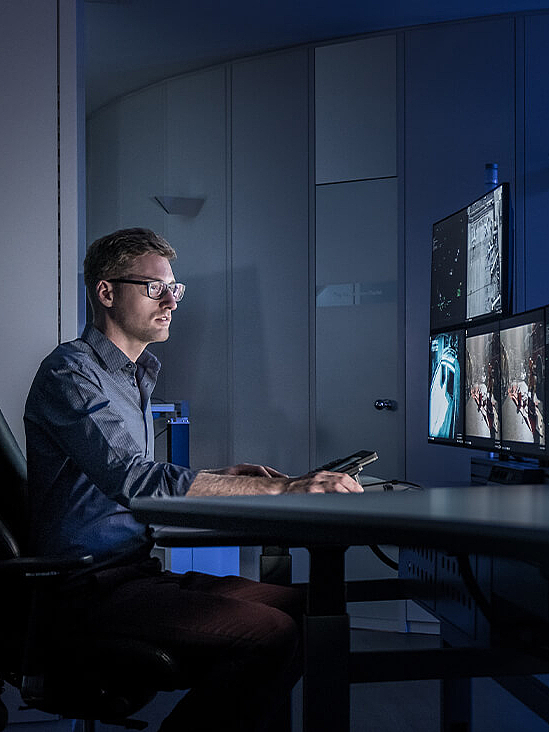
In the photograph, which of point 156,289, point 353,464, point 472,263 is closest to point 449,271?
point 472,263

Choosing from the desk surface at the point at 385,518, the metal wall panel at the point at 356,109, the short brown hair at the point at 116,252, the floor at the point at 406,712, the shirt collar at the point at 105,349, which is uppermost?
the metal wall panel at the point at 356,109

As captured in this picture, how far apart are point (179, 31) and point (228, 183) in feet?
2.69

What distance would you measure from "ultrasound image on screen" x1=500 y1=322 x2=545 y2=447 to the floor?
2.96 ft

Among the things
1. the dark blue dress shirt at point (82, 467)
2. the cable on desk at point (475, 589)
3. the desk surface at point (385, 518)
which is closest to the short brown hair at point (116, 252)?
the dark blue dress shirt at point (82, 467)

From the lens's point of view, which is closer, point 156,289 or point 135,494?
point 135,494

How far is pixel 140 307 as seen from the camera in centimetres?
196

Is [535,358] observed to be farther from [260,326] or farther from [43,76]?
[260,326]

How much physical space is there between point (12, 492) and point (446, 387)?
1313 mm

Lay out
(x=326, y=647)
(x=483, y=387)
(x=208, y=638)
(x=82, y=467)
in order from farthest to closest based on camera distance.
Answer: (x=483, y=387) < (x=82, y=467) < (x=208, y=638) < (x=326, y=647)

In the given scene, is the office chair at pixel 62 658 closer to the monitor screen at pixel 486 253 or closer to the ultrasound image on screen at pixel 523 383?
the ultrasound image on screen at pixel 523 383

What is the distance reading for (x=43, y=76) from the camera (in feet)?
8.93

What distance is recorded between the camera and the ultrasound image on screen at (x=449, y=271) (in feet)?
7.86

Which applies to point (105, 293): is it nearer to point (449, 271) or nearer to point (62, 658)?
point (62, 658)

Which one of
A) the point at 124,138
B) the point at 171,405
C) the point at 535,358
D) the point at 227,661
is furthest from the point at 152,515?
the point at 124,138
